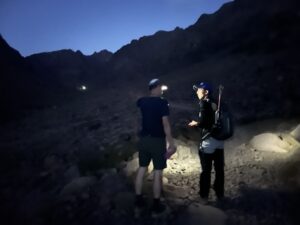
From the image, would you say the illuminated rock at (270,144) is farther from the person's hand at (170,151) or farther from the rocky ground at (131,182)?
the person's hand at (170,151)

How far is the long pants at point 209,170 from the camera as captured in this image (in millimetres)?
5258

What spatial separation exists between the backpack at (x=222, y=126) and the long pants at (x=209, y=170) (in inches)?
13.4

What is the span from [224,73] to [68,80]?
82.5ft

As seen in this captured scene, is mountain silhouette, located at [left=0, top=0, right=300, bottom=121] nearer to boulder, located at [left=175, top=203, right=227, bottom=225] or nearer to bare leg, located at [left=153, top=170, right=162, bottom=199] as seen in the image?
boulder, located at [left=175, top=203, right=227, bottom=225]

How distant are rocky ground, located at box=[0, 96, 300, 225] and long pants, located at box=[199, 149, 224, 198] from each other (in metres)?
0.19

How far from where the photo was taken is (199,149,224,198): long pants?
17.3 feet

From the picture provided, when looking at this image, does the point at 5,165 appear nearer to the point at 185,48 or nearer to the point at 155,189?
the point at 155,189

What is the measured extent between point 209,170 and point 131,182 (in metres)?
1.91

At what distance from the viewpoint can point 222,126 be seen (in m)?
5.02

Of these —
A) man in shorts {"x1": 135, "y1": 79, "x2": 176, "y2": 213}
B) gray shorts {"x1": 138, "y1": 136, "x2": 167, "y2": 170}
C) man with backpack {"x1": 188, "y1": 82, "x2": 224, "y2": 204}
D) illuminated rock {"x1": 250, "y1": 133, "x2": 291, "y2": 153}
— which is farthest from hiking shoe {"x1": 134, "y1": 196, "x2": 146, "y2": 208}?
illuminated rock {"x1": 250, "y1": 133, "x2": 291, "y2": 153}

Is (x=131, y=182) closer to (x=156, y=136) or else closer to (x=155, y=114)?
(x=156, y=136)

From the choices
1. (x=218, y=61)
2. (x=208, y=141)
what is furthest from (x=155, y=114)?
(x=218, y=61)

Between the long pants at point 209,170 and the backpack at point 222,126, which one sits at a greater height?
the backpack at point 222,126

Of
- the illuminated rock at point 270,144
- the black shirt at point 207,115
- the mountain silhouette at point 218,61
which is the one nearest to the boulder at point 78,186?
the black shirt at point 207,115
